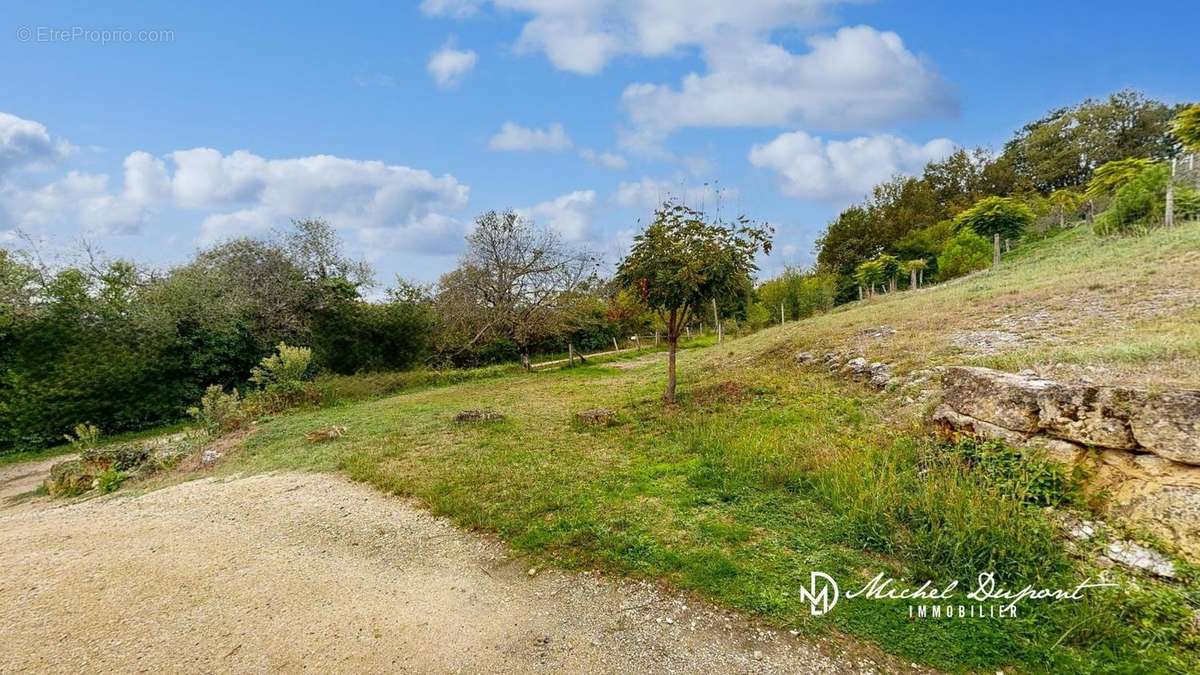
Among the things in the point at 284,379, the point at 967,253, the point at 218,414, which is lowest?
the point at 218,414

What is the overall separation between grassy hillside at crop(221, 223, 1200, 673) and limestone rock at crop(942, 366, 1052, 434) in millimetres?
338

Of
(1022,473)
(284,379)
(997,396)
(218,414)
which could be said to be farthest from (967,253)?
(218,414)

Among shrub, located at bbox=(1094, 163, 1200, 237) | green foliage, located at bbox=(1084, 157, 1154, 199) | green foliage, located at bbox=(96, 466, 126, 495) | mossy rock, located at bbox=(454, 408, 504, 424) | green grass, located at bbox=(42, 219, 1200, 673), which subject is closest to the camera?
green grass, located at bbox=(42, 219, 1200, 673)

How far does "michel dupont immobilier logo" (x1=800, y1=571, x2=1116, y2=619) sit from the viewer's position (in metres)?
2.94

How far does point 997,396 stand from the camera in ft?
13.9

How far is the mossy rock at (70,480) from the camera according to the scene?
24.7ft

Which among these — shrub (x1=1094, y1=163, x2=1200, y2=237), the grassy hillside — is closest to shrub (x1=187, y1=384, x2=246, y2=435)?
the grassy hillside

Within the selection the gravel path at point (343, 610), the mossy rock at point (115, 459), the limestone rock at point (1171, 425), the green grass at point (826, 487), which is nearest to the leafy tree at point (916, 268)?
the green grass at point (826, 487)

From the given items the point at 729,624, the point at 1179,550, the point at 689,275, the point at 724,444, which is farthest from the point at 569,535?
the point at 689,275

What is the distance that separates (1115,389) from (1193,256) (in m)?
11.4

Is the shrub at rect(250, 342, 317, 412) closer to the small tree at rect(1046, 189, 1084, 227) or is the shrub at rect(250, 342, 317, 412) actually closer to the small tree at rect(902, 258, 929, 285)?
the small tree at rect(902, 258, 929, 285)

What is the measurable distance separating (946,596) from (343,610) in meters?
4.40

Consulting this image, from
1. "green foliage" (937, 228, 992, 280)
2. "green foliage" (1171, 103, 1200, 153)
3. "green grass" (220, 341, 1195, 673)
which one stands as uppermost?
"green foliage" (1171, 103, 1200, 153)

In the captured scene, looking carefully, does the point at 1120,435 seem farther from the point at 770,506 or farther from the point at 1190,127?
the point at 1190,127
